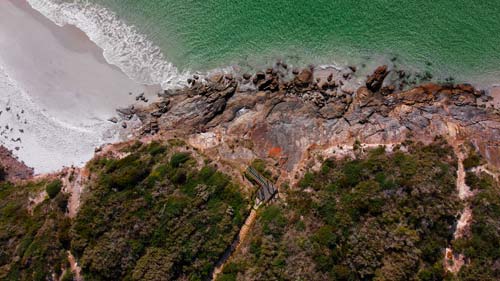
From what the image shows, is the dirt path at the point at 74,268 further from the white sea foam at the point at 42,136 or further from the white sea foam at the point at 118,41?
the white sea foam at the point at 118,41

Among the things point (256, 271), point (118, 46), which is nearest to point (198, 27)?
point (118, 46)

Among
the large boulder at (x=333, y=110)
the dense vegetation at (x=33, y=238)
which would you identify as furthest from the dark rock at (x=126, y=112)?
the large boulder at (x=333, y=110)

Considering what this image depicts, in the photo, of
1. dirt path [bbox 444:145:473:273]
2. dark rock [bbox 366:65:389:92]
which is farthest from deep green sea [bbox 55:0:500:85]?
dirt path [bbox 444:145:473:273]

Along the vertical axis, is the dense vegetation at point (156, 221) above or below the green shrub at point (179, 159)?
below

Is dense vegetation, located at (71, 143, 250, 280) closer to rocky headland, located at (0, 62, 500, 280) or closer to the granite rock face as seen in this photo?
rocky headland, located at (0, 62, 500, 280)

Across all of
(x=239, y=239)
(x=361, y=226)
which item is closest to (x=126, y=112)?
(x=239, y=239)

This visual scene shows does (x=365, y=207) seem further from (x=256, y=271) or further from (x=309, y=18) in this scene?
→ (x=309, y=18)
